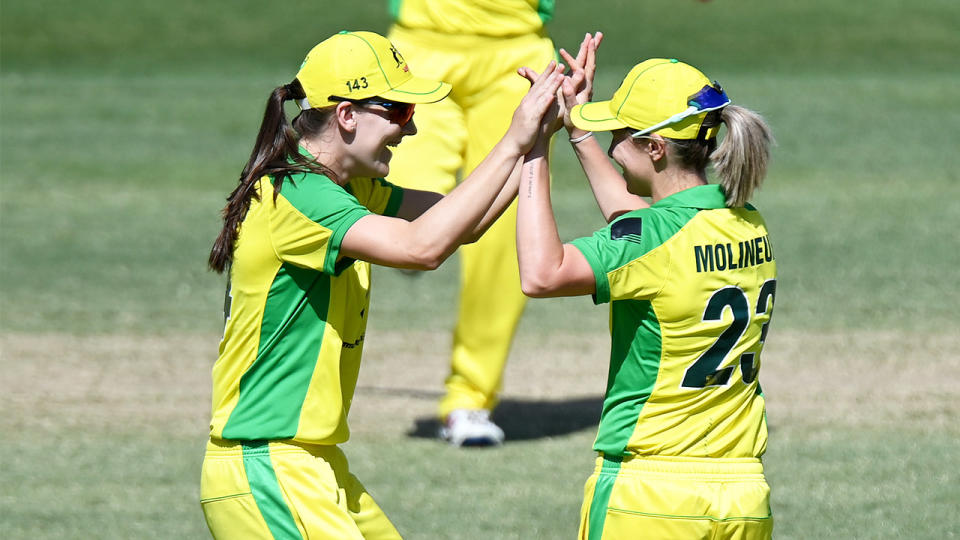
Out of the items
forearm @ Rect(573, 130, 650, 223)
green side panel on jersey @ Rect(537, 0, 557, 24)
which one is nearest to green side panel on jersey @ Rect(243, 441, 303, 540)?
forearm @ Rect(573, 130, 650, 223)

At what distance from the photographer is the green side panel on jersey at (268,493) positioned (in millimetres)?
3930

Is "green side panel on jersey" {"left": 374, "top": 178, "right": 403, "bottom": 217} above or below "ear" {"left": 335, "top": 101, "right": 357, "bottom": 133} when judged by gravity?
below

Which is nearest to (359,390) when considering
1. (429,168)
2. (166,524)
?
(429,168)

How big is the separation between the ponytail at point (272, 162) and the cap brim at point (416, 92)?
0.20m

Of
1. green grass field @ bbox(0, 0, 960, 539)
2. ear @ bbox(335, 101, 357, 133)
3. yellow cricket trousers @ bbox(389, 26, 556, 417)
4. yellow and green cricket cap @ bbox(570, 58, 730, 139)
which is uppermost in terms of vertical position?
yellow and green cricket cap @ bbox(570, 58, 730, 139)

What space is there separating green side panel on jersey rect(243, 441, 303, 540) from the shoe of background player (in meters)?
3.37

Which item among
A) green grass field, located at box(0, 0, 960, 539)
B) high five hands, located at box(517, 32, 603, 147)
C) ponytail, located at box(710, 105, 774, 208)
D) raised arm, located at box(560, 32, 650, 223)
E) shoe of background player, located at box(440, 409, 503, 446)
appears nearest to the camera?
ponytail, located at box(710, 105, 774, 208)

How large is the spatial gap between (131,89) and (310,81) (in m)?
17.4

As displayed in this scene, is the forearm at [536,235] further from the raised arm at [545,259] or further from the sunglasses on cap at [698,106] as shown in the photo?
the sunglasses on cap at [698,106]

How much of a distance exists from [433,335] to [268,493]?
18.5 ft

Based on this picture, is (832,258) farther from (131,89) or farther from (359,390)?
(131,89)

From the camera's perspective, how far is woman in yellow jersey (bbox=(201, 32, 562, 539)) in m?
3.90

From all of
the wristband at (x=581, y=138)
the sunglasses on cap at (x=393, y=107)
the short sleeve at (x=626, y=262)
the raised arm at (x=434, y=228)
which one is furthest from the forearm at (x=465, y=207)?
the wristband at (x=581, y=138)

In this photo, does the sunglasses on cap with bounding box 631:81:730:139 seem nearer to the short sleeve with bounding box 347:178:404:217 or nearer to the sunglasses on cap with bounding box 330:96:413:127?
the sunglasses on cap with bounding box 330:96:413:127
